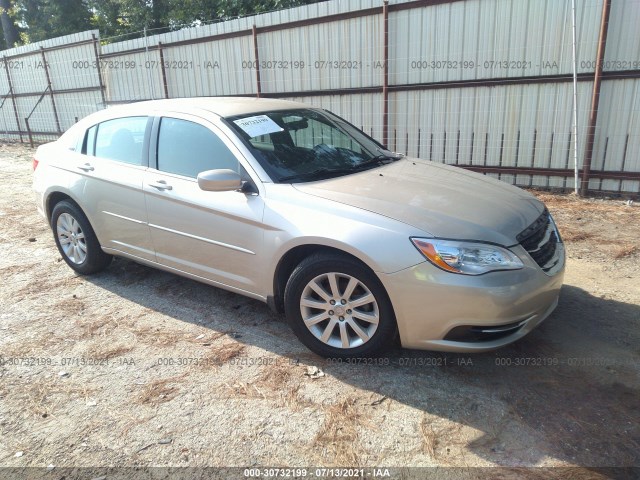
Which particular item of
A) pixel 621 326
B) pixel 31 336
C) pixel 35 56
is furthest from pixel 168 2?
pixel 621 326

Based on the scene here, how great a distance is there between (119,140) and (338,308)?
261 cm

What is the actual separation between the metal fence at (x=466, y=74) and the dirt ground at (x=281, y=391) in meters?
3.09

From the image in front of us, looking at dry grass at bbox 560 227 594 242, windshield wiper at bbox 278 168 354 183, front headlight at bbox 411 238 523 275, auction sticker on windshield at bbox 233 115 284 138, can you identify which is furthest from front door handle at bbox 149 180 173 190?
dry grass at bbox 560 227 594 242

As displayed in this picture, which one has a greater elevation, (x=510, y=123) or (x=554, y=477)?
(x=510, y=123)

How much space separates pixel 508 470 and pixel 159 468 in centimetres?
172

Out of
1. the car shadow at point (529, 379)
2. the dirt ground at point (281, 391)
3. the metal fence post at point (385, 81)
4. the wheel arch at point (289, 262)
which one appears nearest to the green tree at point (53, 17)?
the metal fence post at point (385, 81)

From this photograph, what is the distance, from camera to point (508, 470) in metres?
2.36

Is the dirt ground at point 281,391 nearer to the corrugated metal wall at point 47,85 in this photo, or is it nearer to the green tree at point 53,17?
the corrugated metal wall at point 47,85

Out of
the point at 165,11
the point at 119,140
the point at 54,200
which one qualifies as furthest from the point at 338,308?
the point at 165,11

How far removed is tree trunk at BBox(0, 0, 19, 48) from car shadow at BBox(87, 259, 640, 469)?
27810 millimetres

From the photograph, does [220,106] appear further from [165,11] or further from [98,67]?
[165,11]

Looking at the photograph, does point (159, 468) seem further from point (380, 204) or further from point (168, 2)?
point (168, 2)

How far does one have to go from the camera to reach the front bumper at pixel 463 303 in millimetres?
2725

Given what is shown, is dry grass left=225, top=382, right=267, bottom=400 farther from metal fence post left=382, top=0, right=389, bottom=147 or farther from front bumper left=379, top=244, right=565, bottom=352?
metal fence post left=382, top=0, right=389, bottom=147
